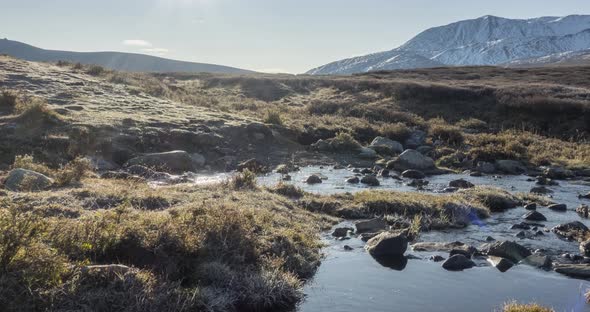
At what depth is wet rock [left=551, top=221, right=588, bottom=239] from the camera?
1657cm

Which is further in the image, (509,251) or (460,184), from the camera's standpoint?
(460,184)

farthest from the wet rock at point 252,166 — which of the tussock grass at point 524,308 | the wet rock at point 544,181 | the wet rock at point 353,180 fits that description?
the tussock grass at point 524,308

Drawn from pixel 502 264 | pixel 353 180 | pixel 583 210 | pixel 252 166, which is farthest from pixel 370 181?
pixel 502 264

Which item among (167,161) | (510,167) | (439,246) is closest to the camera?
(439,246)

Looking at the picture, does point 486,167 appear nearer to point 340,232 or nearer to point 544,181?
point 544,181

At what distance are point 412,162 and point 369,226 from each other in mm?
14002

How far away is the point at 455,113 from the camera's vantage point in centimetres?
4728

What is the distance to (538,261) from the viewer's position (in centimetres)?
1402

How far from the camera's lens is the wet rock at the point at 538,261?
13.8 meters

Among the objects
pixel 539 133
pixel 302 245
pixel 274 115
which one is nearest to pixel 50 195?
pixel 302 245

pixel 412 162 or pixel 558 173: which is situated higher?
pixel 558 173

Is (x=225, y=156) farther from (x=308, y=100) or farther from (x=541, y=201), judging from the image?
(x=308, y=100)

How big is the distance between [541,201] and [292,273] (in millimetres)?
13999

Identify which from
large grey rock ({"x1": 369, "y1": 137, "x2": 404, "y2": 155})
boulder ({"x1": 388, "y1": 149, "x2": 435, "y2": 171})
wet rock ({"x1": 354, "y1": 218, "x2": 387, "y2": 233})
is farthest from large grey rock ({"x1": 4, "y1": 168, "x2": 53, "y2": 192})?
large grey rock ({"x1": 369, "y1": 137, "x2": 404, "y2": 155})
